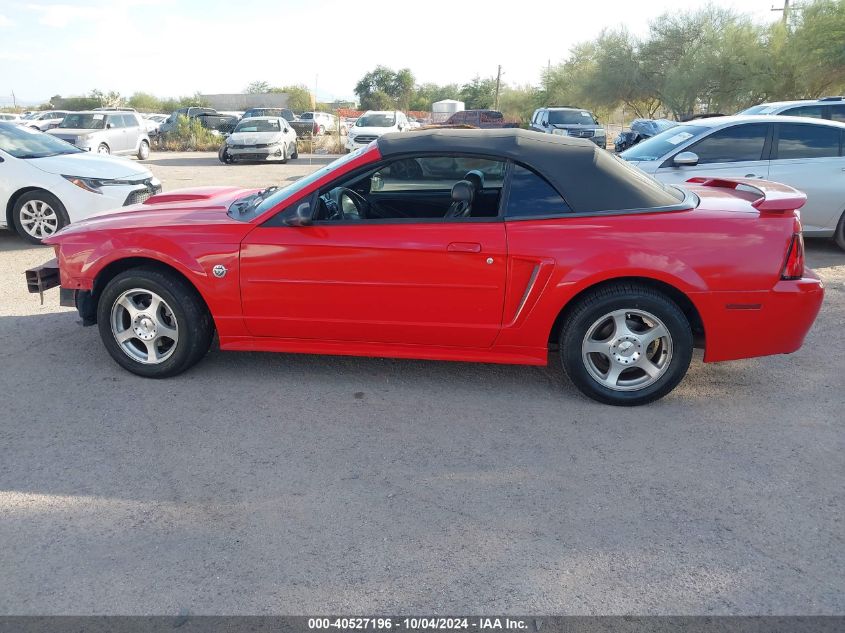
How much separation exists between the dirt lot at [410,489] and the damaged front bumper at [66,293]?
378 mm

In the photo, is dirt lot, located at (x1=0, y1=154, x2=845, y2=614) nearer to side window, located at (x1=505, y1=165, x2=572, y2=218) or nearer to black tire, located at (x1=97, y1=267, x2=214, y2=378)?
black tire, located at (x1=97, y1=267, x2=214, y2=378)

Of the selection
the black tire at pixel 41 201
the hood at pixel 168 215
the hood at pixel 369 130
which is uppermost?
the hood at pixel 369 130

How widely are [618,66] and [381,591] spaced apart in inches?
1599

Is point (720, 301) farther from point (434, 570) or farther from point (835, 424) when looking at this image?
point (434, 570)

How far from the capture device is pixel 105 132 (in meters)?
19.8

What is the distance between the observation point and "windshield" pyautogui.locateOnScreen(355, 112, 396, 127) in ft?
72.3

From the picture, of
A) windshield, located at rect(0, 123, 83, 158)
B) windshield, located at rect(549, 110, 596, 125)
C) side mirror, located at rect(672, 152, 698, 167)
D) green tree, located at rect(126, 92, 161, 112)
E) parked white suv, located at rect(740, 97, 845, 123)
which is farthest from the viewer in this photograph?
green tree, located at rect(126, 92, 161, 112)

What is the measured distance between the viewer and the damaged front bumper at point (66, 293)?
4.64 meters

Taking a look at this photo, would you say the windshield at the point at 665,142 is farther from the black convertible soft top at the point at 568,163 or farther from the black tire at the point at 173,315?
the black tire at the point at 173,315

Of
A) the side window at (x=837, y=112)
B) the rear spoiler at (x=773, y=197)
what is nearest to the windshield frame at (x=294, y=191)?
the rear spoiler at (x=773, y=197)

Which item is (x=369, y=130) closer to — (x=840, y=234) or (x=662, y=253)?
(x=840, y=234)

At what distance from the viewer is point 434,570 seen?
2719 millimetres

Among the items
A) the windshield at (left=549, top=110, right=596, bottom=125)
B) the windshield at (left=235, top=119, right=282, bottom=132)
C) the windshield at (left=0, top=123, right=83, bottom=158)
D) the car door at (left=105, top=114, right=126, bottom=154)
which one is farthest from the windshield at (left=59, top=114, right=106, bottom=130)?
the windshield at (left=549, top=110, right=596, bottom=125)

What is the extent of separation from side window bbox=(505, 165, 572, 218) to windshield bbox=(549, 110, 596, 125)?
19.7m
